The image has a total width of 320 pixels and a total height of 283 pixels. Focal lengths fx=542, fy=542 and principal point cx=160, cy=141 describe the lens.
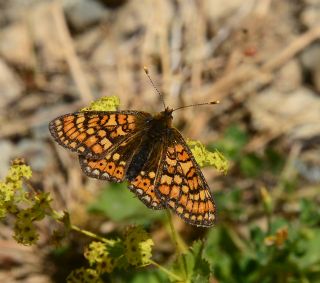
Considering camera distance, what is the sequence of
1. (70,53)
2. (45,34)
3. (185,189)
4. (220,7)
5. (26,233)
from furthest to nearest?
(45,34) → (220,7) → (70,53) → (26,233) → (185,189)

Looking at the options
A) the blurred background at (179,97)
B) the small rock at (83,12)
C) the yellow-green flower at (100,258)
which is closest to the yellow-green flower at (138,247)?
the yellow-green flower at (100,258)

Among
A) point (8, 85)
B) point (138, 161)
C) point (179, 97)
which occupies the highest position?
point (8, 85)

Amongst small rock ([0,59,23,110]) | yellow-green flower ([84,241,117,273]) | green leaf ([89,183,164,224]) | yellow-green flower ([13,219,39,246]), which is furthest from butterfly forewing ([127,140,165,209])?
small rock ([0,59,23,110])

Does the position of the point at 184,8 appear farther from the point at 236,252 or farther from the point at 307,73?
the point at 236,252

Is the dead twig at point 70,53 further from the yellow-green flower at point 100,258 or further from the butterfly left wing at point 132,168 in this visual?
the yellow-green flower at point 100,258

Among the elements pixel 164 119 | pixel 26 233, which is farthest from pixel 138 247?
pixel 164 119

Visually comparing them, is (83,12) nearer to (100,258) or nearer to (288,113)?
(288,113)
